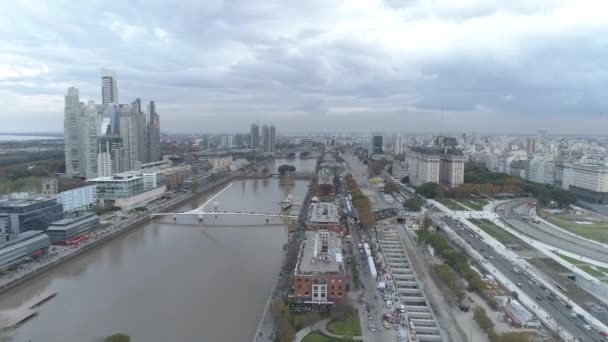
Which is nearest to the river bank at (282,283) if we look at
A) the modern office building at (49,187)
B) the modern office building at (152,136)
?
the modern office building at (49,187)

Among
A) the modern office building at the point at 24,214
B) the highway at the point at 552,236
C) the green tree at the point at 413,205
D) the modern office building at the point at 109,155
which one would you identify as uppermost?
the modern office building at the point at 109,155

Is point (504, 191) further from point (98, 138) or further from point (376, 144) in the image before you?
point (376, 144)

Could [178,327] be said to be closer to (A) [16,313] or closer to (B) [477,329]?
(A) [16,313]

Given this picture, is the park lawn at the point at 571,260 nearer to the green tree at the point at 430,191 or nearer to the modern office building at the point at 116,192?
the green tree at the point at 430,191

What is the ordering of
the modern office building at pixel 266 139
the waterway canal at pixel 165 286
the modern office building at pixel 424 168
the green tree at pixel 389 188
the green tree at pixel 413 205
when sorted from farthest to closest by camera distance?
the modern office building at pixel 266 139
the modern office building at pixel 424 168
the green tree at pixel 389 188
the green tree at pixel 413 205
the waterway canal at pixel 165 286

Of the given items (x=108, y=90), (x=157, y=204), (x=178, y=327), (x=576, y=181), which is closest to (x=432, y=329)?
(x=178, y=327)

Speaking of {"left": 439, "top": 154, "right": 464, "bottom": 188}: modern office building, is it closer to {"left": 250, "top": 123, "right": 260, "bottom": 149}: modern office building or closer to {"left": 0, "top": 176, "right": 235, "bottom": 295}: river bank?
{"left": 0, "top": 176, "right": 235, "bottom": 295}: river bank

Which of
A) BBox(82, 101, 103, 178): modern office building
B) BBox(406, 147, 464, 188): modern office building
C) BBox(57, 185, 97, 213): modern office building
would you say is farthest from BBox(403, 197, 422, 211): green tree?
BBox(82, 101, 103, 178): modern office building

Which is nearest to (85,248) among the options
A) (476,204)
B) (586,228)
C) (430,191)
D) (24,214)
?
(24,214)
